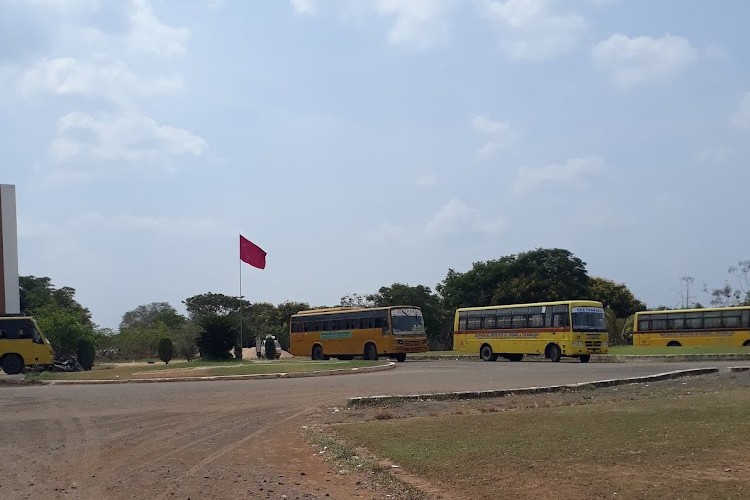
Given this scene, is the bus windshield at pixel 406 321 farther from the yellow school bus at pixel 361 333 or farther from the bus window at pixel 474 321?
the bus window at pixel 474 321

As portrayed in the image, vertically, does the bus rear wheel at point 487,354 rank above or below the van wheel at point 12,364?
below

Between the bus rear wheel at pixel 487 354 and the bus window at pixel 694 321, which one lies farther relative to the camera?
the bus window at pixel 694 321

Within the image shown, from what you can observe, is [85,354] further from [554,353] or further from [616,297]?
[616,297]

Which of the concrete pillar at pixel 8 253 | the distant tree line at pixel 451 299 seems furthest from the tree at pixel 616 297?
the concrete pillar at pixel 8 253

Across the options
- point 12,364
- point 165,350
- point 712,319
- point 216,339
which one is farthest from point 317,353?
point 712,319

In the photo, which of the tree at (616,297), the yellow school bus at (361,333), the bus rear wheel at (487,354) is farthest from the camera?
the tree at (616,297)

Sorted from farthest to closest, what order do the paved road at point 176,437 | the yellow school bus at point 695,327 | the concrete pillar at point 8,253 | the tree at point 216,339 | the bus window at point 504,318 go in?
the concrete pillar at point 8,253, the yellow school bus at point 695,327, the bus window at point 504,318, the tree at point 216,339, the paved road at point 176,437

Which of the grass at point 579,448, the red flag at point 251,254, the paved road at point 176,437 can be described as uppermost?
the red flag at point 251,254

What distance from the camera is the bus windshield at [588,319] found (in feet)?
114

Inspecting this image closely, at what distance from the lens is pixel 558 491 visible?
24.6 feet

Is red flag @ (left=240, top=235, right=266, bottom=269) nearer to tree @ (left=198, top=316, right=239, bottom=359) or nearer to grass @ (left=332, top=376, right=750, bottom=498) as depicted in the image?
tree @ (left=198, top=316, right=239, bottom=359)

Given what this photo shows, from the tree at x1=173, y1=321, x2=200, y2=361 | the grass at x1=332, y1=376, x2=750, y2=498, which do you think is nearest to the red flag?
the tree at x1=173, y1=321, x2=200, y2=361

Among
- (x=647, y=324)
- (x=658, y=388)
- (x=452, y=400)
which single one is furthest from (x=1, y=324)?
(x=647, y=324)

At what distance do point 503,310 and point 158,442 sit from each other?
29.1m
